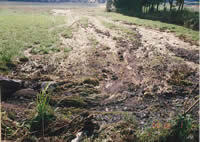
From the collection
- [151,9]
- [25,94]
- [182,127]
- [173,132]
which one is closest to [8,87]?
[25,94]

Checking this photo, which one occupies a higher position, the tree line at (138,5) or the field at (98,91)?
the tree line at (138,5)

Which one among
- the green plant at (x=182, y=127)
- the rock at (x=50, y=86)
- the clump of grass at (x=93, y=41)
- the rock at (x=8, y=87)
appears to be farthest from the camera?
the clump of grass at (x=93, y=41)

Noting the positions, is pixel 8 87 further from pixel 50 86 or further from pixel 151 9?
pixel 151 9

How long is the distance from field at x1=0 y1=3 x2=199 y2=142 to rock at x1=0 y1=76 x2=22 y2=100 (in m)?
0.03

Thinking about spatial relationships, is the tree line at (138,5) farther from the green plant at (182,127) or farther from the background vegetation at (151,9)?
the green plant at (182,127)

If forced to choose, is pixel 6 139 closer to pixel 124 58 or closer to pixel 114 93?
pixel 114 93

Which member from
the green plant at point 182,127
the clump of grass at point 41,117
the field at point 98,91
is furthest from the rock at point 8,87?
the green plant at point 182,127

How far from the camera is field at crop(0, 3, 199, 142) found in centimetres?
274

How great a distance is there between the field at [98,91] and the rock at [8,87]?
0.09 ft

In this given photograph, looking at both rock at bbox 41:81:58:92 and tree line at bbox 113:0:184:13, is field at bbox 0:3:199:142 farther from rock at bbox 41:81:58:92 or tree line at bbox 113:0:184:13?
tree line at bbox 113:0:184:13

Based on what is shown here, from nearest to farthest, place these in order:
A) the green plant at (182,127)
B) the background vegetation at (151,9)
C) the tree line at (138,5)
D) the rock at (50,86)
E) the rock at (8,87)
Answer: the green plant at (182,127), the rock at (8,87), the rock at (50,86), the background vegetation at (151,9), the tree line at (138,5)

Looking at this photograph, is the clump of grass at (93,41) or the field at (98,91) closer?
the field at (98,91)

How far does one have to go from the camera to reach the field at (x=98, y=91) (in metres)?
2.74

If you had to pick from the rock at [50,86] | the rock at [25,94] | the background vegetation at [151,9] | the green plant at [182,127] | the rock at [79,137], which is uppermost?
the background vegetation at [151,9]
